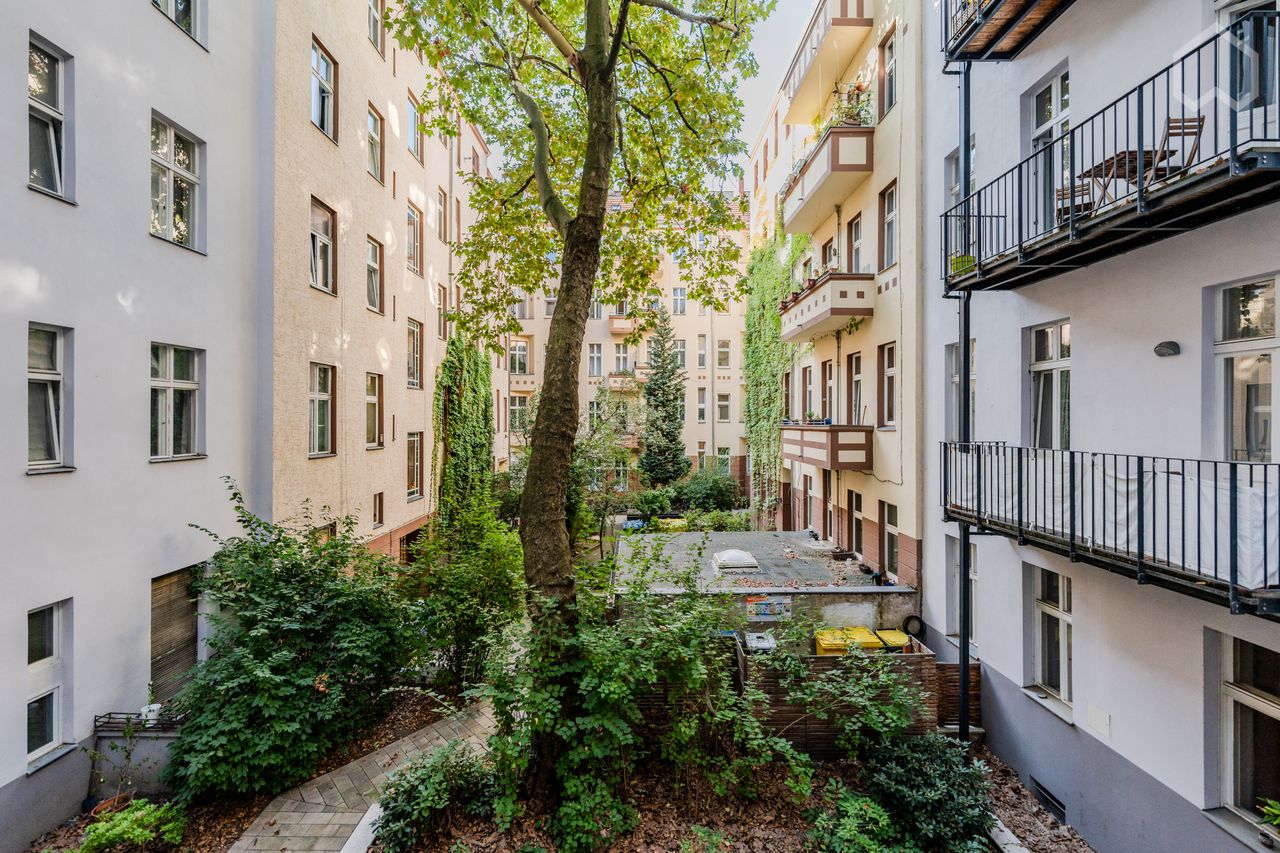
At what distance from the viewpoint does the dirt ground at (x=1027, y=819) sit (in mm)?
6688

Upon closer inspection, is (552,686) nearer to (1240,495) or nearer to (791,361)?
(1240,495)

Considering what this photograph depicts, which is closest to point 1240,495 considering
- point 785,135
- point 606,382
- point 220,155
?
point 220,155

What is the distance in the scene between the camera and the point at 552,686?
5.46 meters

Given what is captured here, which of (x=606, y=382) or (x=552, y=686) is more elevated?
(x=606, y=382)

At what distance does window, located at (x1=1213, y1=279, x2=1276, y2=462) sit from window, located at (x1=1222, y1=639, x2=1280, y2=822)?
1.73 meters

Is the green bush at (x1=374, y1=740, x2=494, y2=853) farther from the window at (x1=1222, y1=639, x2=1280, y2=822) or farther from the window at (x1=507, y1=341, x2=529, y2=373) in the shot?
the window at (x1=507, y1=341, x2=529, y2=373)

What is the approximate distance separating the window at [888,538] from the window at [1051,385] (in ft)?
14.1

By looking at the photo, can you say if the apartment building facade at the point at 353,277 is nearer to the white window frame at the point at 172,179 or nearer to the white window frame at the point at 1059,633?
the white window frame at the point at 172,179

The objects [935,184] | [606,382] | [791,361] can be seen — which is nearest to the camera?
[935,184]

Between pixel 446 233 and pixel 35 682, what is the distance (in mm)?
15992

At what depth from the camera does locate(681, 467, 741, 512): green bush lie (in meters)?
29.0

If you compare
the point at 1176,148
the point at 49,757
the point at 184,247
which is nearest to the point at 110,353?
the point at 184,247

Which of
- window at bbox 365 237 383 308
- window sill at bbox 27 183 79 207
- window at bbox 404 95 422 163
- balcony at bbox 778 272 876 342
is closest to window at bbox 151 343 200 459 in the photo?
window sill at bbox 27 183 79 207

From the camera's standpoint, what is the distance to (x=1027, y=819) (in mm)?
7176
